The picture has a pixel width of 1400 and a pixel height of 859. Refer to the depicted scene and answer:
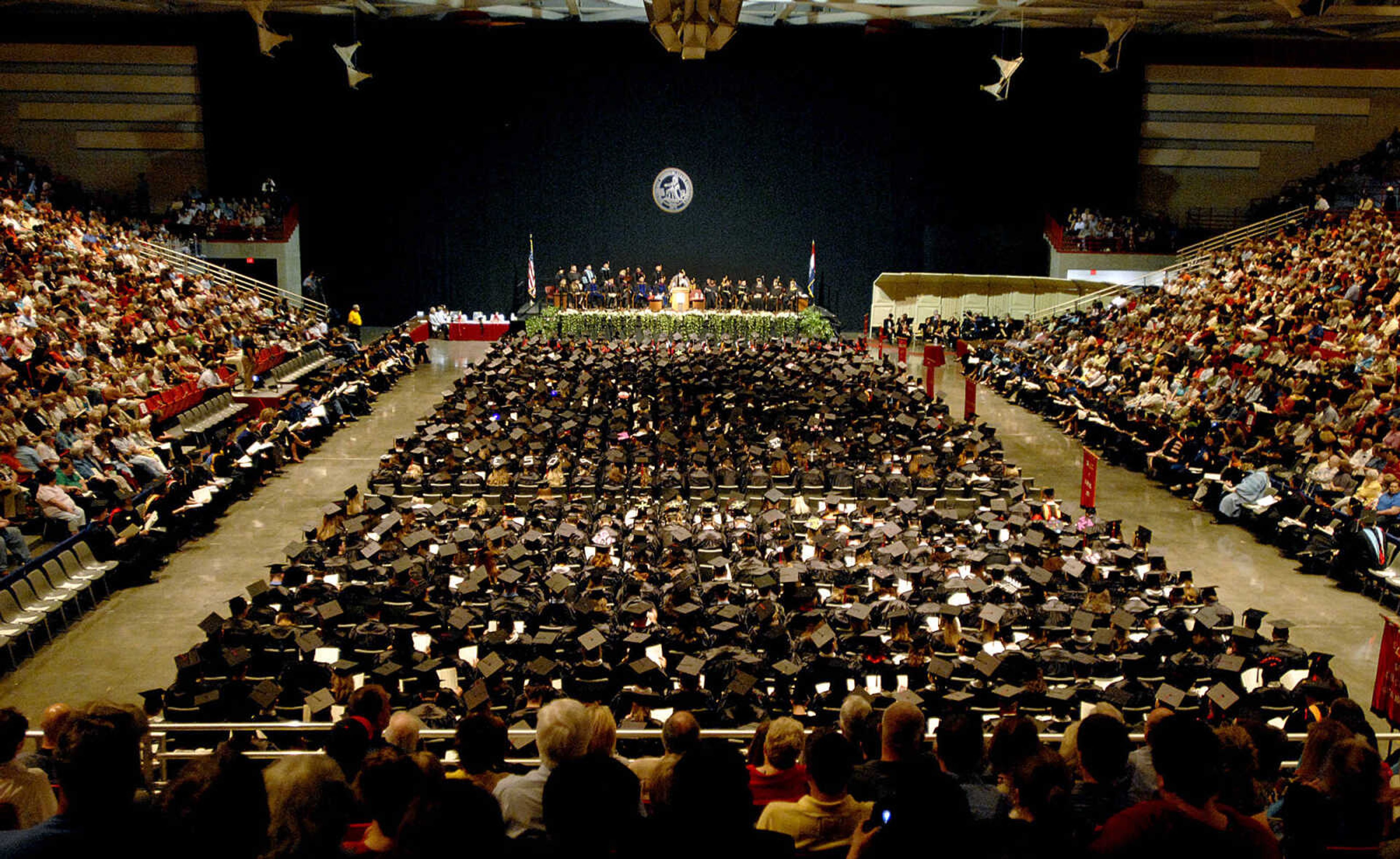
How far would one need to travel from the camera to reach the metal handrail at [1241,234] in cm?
2625

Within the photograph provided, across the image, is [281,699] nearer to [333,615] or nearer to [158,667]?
[333,615]

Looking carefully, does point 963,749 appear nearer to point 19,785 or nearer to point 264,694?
point 19,785

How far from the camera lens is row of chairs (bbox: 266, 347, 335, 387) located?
20.0 meters

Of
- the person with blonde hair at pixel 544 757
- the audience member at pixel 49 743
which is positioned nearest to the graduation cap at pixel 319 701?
the audience member at pixel 49 743

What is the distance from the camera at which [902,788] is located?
9.09 feet

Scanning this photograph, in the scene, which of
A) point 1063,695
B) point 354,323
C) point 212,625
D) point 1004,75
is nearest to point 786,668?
point 1063,695

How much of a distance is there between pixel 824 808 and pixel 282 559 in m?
10.1

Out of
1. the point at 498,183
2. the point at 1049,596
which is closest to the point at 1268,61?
the point at 498,183

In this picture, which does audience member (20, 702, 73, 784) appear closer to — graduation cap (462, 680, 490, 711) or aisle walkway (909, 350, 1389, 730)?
graduation cap (462, 680, 490, 711)

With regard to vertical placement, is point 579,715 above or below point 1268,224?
below

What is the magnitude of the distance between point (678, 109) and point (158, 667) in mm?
23830

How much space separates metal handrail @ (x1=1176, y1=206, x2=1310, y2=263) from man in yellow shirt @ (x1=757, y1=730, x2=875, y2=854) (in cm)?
2725

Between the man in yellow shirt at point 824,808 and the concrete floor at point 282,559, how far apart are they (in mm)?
7017

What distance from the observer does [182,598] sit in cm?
1078
